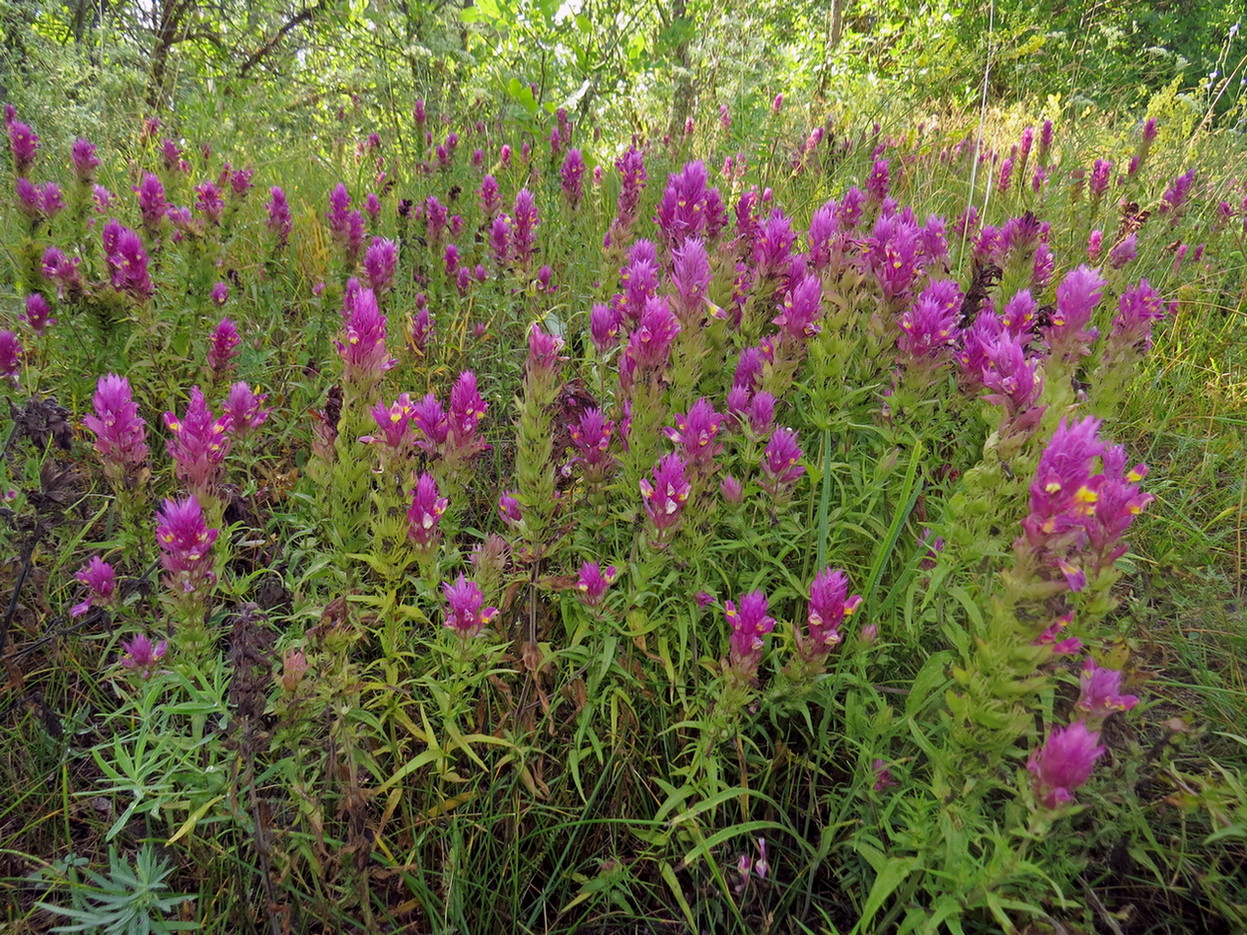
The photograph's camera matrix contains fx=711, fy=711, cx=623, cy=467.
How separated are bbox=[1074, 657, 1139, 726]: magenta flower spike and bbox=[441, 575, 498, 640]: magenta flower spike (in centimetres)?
128

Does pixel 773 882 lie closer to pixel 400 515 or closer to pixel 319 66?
pixel 400 515

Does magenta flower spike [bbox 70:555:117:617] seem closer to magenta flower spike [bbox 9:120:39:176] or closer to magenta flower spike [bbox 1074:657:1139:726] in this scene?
magenta flower spike [bbox 1074:657:1139:726]

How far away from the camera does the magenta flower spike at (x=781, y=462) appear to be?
6.52 feet

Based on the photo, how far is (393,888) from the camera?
1.81 meters

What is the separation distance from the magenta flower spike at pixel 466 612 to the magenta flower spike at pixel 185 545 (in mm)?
569

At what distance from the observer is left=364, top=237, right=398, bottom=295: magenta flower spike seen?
118 inches

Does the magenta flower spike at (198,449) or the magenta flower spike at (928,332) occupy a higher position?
the magenta flower spike at (928,332)

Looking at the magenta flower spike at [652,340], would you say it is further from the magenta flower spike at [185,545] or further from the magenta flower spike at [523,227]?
the magenta flower spike at [523,227]

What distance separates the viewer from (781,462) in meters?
2.01

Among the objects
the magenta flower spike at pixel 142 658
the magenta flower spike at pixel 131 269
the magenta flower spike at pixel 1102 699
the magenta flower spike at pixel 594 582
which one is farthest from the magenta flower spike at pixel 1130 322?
the magenta flower spike at pixel 131 269

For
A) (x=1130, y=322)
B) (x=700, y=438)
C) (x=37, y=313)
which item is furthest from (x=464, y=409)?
(x=1130, y=322)

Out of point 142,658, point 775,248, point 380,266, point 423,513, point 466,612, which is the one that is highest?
point 775,248

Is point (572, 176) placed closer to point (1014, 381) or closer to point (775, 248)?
point (775, 248)

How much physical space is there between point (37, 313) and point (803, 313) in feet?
9.14
